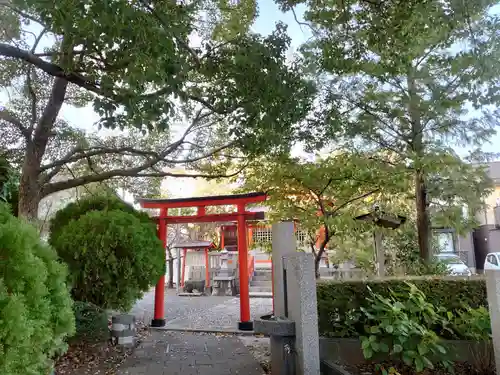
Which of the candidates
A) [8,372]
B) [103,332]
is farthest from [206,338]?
[8,372]

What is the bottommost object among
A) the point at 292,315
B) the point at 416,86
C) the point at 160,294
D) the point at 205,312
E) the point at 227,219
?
Result: the point at 205,312

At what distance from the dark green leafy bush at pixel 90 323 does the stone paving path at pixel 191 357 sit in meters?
0.67

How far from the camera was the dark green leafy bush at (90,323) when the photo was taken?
5969mm

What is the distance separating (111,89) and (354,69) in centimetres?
355

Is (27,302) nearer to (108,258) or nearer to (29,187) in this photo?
(108,258)

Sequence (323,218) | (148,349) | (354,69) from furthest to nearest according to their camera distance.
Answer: (323,218) → (148,349) → (354,69)

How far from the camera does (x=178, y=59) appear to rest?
3.78 metres

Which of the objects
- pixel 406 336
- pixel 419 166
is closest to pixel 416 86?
pixel 419 166

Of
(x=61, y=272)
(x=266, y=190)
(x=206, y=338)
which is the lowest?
(x=206, y=338)

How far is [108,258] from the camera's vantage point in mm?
6027

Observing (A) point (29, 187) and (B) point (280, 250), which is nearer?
(B) point (280, 250)

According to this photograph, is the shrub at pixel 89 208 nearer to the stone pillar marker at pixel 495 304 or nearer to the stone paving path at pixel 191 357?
the stone paving path at pixel 191 357

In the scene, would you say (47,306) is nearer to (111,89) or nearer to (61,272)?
(61,272)

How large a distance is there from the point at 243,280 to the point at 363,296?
363cm
